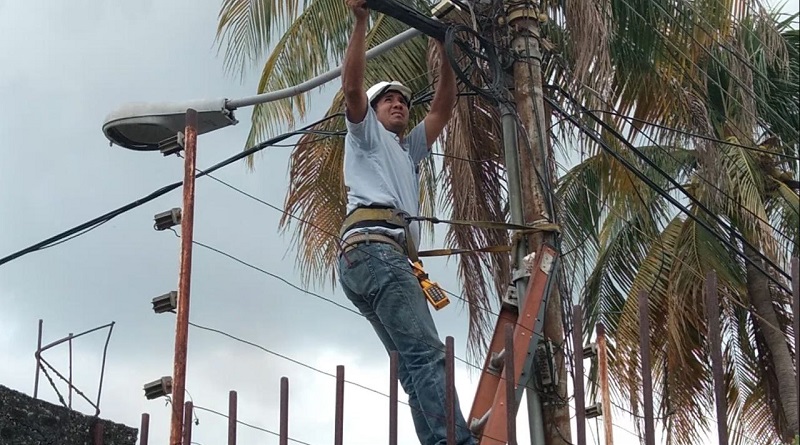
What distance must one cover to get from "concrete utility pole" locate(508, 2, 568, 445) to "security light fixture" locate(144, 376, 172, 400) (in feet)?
5.95

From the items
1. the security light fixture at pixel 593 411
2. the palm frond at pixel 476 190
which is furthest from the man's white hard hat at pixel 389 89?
the palm frond at pixel 476 190

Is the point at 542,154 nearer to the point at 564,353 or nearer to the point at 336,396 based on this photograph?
the point at 564,353

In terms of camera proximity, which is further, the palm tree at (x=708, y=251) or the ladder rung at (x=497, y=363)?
the palm tree at (x=708, y=251)

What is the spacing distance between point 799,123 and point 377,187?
31.7 ft

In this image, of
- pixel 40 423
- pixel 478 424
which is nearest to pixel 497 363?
pixel 478 424

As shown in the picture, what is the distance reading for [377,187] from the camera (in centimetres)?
616

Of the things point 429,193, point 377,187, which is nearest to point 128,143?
point 377,187

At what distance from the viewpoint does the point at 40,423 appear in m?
5.61

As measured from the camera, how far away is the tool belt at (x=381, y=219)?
6.07 meters

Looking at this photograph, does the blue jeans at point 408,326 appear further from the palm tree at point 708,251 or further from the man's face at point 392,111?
the palm tree at point 708,251

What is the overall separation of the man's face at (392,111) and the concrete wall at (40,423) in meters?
1.97

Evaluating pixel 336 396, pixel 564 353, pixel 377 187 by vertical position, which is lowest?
pixel 336 396

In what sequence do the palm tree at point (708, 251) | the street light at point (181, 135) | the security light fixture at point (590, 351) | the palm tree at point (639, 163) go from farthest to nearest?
the palm tree at point (708, 251) → the palm tree at point (639, 163) → the security light fixture at point (590, 351) → the street light at point (181, 135)

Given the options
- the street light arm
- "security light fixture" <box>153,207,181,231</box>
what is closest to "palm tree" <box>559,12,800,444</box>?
the street light arm
